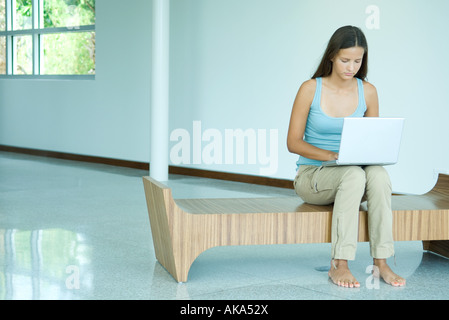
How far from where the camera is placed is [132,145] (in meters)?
7.31

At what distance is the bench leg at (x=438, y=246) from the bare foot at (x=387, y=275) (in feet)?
2.08

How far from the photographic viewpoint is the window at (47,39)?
792cm

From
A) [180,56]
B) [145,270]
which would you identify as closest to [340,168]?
[145,270]

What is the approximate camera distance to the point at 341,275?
8.87 ft

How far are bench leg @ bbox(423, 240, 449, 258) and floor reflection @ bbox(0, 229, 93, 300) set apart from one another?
5.33 feet

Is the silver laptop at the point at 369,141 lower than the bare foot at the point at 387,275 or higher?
higher

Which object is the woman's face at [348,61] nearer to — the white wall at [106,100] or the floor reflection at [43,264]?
the floor reflection at [43,264]

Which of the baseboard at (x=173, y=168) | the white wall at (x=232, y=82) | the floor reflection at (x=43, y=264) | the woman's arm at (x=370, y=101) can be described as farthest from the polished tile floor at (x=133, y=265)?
the baseboard at (x=173, y=168)

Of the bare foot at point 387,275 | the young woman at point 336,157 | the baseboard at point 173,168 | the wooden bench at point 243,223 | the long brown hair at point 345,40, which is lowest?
the baseboard at point 173,168

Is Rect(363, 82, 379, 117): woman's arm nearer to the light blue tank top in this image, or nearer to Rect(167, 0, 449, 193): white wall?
the light blue tank top

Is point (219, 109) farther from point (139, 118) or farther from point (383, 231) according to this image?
point (383, 231)

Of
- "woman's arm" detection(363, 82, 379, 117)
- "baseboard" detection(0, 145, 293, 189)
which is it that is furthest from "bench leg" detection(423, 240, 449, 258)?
"baseboard" detection(0, 145, 293, 189)

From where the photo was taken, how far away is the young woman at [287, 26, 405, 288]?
2709mm

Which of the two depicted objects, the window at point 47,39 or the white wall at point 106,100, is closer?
the white wall at point 106,100
